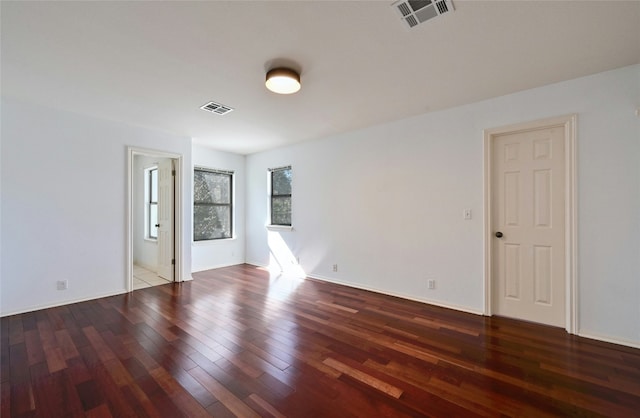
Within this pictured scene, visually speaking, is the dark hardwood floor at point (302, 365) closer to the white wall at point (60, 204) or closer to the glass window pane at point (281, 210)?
the white wall at point (60, 204)

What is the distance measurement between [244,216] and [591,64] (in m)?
5.81

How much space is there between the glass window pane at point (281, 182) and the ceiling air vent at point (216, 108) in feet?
6.64

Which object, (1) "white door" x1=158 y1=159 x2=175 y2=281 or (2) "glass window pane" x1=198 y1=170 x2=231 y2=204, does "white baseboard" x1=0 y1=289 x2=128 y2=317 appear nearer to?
(1) "white door" x1=158 y1=159 x2=175 y2=281

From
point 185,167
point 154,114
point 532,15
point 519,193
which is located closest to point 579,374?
point 519,193

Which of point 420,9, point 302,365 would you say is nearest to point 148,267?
point 302,365

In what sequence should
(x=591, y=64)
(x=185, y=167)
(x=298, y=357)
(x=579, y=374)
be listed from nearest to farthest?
(x=579, y=374) → (x=298, y=357) → (x=591, y=64) → (x=185, y=167)

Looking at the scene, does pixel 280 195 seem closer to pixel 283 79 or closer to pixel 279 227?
pixel 279 227

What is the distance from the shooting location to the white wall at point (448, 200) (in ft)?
7.91

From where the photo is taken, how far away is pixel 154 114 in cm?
354

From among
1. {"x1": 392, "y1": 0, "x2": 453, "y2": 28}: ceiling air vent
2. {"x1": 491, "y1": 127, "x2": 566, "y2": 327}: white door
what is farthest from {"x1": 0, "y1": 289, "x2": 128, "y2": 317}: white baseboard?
{"x1": 491, "y1": 127, "x2": 566, "y2": 327}: white door

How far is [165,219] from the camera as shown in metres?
4.79

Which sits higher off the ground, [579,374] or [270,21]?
[270,21]

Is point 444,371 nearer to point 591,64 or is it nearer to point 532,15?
point 532,15

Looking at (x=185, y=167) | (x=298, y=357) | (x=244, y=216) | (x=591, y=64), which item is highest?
(x=591, y=64)
